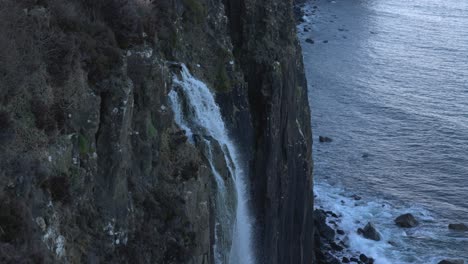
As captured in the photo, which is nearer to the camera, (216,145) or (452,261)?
(216,145)

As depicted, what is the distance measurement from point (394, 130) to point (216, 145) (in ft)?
159

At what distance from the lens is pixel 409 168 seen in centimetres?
5869

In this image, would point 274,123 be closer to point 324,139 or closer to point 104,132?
point 104,132

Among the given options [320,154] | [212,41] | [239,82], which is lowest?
[320,154]

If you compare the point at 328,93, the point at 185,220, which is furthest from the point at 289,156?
the point at 328,93

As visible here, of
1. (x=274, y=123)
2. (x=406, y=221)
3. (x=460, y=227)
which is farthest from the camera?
(x=406, y=221)

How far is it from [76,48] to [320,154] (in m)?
48.5

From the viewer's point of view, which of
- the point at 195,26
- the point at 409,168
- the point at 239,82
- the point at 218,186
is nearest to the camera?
the point at 218,186

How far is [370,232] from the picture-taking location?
48688 millimetres

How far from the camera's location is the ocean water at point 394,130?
50500 mm

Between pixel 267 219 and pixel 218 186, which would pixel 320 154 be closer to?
pixel 267 219

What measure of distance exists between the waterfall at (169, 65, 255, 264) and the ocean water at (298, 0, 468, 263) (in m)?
25.5

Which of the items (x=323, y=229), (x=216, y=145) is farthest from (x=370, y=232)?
(x=216, y=145)

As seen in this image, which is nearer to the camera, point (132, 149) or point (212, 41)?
point (132, 149)
